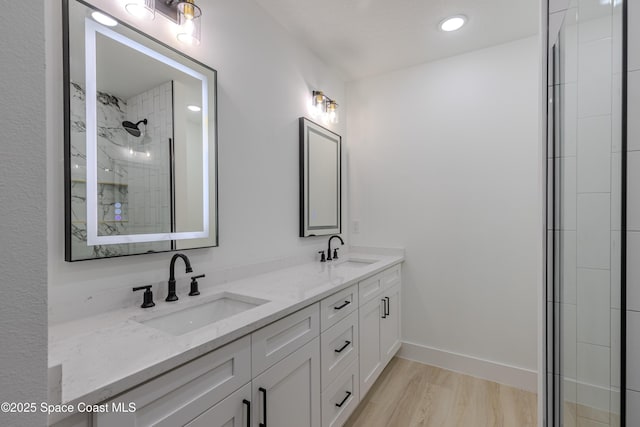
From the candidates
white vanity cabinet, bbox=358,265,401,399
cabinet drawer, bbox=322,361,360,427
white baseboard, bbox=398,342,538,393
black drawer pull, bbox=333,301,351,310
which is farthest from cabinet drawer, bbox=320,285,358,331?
white baseboard, bbox=398,342,538,393

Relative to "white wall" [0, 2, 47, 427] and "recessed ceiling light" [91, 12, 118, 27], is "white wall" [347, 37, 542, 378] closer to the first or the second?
"recessed ceiling light" [91, 12, 118, 27]

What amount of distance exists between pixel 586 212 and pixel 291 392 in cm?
125

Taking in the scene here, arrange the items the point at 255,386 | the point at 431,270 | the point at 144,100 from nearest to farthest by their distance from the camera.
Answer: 1. the point at 255,386
2. the point at 144,100
3. the point at 431,270

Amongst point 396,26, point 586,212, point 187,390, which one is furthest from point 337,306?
point 396,26

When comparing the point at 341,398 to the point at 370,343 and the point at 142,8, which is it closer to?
the point at 370,343

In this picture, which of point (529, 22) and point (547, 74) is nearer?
point (547, 74)

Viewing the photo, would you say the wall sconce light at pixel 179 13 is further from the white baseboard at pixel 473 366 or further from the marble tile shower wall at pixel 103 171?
the white baseboard at pixel 473 366

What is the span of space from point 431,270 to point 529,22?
194 centimetres

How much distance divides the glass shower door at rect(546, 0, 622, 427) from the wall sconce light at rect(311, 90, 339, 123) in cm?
153

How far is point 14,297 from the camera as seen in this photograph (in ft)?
1.15

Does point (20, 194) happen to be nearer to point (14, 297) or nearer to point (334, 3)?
point (14, 297)

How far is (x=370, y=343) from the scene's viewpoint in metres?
1.97

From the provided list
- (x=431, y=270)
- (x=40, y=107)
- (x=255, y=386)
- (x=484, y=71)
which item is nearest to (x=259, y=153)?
(x=255, y=386)

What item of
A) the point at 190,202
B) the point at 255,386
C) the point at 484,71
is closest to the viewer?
the point at 255,386
